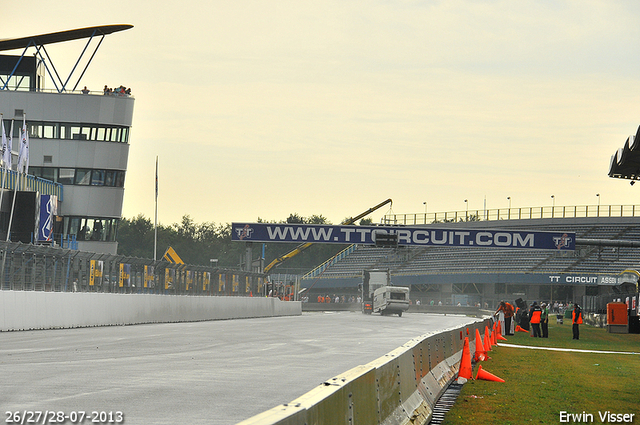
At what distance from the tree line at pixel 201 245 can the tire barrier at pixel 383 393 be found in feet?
423

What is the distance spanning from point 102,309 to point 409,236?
125 ft

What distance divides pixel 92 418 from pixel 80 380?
3.50 metres

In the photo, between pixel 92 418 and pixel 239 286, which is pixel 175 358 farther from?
pixel 239 286

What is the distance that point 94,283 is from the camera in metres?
27.5

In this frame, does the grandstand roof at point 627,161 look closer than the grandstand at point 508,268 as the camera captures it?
Yes

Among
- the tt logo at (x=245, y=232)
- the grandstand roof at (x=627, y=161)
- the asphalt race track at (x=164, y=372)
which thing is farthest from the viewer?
the tt logo at (x=245, y=232)

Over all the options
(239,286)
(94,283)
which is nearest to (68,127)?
(239,286)

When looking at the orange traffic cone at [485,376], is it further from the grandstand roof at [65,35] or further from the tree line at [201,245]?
the tree line at [201,245]

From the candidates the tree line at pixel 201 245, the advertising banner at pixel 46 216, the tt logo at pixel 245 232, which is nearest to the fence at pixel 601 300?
the tt logo at pixel 245 232

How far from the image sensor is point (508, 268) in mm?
84812

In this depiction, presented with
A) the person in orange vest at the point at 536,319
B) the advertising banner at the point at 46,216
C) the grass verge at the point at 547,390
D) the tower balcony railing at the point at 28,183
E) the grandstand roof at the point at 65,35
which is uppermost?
the grandstand roof at the point at 65,35

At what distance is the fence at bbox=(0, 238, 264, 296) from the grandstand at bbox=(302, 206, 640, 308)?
128ft

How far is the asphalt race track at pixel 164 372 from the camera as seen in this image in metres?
9.11

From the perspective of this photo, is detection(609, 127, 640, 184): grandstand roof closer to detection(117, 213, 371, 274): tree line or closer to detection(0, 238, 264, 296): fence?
detection(0, 238, 264, 296): fence
